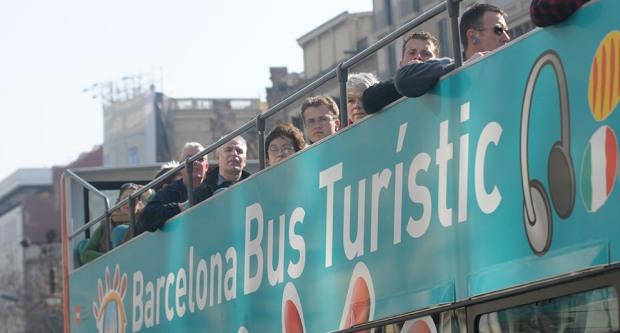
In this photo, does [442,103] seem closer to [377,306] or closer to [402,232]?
[402,232]

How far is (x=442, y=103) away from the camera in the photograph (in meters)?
6.33

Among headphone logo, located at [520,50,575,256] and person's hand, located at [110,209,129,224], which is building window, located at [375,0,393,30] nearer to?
person's hand, located at [110,209,129,224]

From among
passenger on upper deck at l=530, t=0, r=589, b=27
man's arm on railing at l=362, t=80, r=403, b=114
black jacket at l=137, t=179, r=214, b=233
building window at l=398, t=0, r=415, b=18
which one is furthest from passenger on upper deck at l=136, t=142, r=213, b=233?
building window at l=398, t=0, r=415, b=18

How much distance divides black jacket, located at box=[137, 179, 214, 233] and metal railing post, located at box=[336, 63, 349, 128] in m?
2.24

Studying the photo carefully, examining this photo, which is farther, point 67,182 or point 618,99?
point 67,182

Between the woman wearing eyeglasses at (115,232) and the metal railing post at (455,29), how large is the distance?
17.1 ft

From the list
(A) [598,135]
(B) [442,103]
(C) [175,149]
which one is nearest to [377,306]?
(B) [442,103]

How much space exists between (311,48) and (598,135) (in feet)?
172

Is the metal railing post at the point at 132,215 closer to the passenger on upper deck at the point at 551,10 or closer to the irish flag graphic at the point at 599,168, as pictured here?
the passenger on upper deck at the point at 551,10

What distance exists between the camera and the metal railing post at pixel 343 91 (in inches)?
298

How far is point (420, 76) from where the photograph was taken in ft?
21.2

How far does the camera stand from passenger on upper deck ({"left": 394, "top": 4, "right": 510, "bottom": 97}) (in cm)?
639

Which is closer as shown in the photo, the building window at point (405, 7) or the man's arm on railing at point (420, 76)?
the man's arm on railing at point (420, 76)

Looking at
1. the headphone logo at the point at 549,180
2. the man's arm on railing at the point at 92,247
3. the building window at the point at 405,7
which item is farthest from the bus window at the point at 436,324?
the building window at the point at 405,7
